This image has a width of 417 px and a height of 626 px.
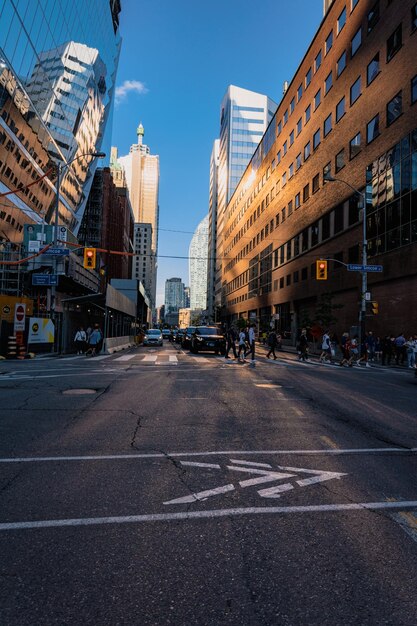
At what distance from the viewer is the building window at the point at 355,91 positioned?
112 ft

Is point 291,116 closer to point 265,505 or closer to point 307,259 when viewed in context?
point 307,259

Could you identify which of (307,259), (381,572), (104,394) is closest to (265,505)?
(381,572)

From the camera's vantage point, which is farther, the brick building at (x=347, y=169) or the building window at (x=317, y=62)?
the building window at (x=317, y=62)

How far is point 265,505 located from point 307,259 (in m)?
43.1

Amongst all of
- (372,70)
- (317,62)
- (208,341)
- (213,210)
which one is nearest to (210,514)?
(208,341)

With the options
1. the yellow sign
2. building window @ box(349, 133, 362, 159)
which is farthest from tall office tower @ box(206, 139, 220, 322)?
the yellow sign

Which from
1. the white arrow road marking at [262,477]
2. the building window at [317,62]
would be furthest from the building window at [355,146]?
the white arrow road marking at [262,477]

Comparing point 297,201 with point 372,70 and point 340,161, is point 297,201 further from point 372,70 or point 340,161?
point 372,70

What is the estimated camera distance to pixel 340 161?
37562 mm

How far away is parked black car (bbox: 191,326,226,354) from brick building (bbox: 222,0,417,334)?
913cm

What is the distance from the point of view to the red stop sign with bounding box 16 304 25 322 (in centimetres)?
2042

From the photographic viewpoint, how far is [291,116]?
53.8 m

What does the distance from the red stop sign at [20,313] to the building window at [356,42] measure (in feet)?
107

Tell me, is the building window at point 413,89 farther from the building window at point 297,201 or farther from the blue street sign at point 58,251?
the building window at point 297,201
